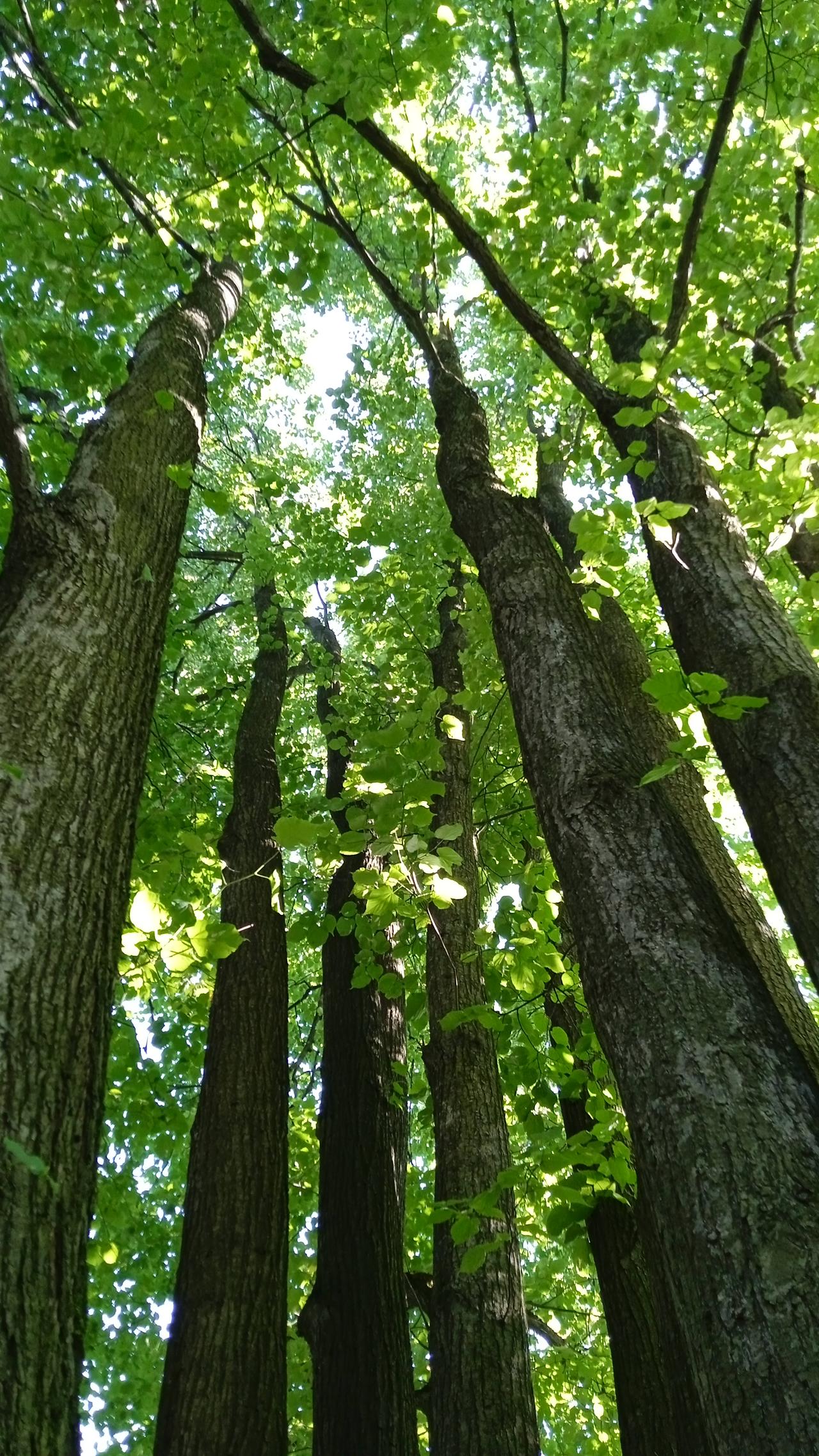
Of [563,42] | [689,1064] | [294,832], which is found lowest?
[689,1064]

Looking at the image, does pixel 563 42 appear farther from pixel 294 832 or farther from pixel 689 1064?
pixel 689 1064

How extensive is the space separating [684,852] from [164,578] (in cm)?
211

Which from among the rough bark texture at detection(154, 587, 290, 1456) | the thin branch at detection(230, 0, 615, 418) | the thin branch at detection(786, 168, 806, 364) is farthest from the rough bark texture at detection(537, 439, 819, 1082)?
the rough bark texture at detection(154, 587, 290, 1456)

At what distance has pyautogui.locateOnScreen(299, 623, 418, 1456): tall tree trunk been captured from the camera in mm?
4062

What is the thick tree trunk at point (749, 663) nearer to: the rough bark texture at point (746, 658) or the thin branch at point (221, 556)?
the rough bark texture at point (746, 658)

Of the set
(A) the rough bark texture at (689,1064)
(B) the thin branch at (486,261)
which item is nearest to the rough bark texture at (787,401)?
(B) the thin branch at (486,261)

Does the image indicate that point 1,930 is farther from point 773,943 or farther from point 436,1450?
point 436,1450

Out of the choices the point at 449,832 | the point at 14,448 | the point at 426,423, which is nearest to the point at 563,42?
the point at 426,423

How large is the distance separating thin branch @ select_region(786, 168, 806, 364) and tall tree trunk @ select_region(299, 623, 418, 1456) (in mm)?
3735

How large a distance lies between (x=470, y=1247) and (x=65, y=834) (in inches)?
111

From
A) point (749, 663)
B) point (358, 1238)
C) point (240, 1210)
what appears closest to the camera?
point (749, 663)

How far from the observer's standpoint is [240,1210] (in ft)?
14.3

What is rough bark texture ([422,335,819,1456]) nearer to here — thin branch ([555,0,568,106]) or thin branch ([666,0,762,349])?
thin branch ([666,0,762,349])

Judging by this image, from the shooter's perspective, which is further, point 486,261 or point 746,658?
point 486,261
